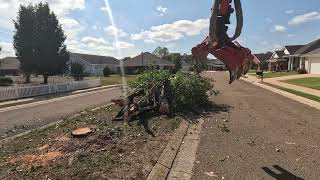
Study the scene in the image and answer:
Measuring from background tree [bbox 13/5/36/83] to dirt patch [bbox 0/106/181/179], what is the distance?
32.1 meters

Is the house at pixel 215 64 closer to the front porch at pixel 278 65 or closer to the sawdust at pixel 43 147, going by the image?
the sawdust at pixel 43 147

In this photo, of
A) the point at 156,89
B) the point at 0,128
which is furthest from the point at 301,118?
the point at 0,128

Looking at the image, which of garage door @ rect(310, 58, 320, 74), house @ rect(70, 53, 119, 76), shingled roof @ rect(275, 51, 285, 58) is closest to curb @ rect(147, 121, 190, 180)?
garage door @ rect(310, 58, 320, 74)

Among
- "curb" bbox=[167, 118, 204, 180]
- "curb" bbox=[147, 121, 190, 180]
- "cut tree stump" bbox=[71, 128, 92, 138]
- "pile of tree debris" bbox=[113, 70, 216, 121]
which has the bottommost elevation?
"curb" bbox=[167, 118, 204, 180]

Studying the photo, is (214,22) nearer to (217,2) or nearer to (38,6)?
(217,2)

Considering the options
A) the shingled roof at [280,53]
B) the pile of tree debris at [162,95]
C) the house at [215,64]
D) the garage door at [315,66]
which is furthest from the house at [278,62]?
the pile of tree debris at [162,95]

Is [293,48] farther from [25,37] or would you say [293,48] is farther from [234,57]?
[234,57]

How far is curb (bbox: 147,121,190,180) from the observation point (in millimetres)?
7051

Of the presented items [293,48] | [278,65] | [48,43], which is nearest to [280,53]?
[278,65]

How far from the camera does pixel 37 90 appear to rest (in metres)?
30.4

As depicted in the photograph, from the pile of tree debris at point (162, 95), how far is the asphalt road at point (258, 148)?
1.36 metres

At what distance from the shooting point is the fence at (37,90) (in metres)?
26.7

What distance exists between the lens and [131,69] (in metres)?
92.1

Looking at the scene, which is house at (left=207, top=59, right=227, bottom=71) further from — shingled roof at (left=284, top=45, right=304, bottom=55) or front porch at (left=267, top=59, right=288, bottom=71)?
shingled roof at (left=284, top=45, right=304, bottom=55)
